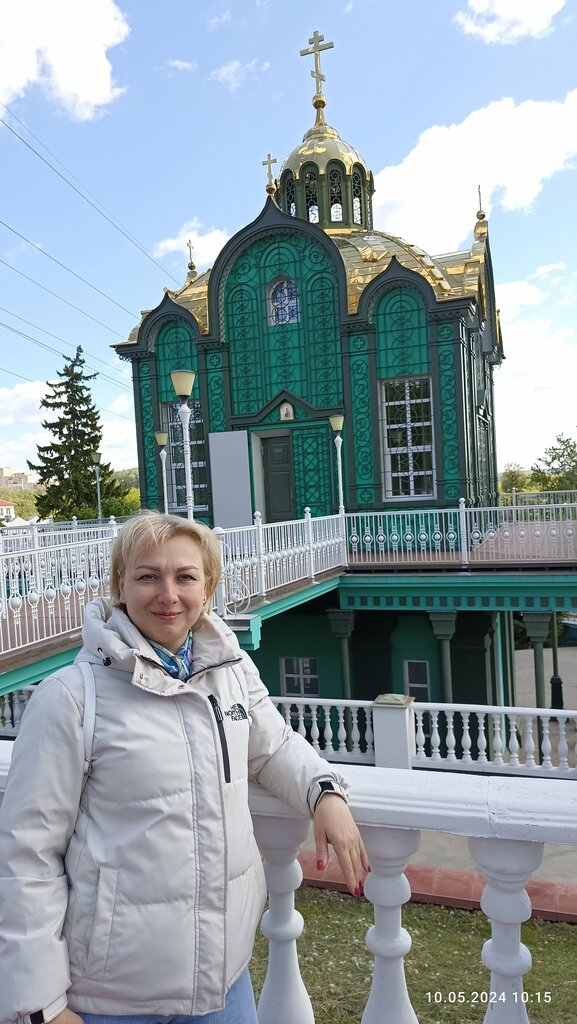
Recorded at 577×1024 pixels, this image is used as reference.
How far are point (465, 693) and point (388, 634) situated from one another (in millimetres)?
2023

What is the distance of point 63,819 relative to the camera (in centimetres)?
150

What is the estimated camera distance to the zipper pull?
5.44 feet

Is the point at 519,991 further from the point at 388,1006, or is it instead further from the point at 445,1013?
the point at 445,1013

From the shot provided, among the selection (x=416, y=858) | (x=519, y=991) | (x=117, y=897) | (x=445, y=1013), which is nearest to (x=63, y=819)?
(x=117, y=897)

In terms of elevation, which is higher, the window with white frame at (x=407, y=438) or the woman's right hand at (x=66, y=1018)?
the window with white frame at (x=407, y=438)

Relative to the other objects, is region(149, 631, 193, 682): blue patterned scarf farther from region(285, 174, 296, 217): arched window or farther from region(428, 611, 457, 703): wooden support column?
region(285, 174, 296, 217): arched window

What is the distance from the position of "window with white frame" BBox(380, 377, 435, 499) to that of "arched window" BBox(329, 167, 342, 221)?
20.9 ft

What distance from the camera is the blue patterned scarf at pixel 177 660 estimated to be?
A: 174 centimetres

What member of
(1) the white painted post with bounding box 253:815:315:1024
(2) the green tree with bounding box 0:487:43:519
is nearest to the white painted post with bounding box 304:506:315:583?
(1) the white painted post with bounding box 253:815:315:1024

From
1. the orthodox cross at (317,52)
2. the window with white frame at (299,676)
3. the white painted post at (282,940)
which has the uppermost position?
the orthodox cross at (317,52)

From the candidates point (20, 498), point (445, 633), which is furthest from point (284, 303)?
point (20, 498)

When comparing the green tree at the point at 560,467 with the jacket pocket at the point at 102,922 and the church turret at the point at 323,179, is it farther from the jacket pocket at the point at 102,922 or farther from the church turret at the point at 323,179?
the jacket pocket at the point at 102,922

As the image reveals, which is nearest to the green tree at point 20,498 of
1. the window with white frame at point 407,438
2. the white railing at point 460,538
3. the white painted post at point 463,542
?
the window with white frame at point 407,438

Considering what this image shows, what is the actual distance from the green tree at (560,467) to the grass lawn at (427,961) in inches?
1321
